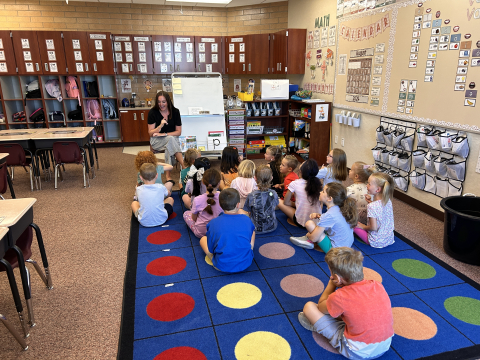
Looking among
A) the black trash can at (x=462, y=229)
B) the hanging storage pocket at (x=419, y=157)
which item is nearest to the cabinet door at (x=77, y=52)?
the hanging storage pocket at (x=419, y=157)

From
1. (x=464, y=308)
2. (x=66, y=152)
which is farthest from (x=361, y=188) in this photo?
(x=66, y=152)

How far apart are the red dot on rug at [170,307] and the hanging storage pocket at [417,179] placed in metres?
2.99

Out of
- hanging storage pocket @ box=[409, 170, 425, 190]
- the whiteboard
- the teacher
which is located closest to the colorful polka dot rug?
hanging storage pocket @ box=[409, 170, 425, 190]

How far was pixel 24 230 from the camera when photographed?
2.30 meters

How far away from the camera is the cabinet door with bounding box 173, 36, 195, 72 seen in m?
7.09

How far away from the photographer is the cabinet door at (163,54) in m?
7.03

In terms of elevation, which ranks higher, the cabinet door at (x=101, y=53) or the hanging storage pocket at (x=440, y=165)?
the cabinet door at (x=101, y=53)

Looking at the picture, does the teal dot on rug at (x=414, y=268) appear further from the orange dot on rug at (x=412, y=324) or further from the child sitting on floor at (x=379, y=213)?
the orange dot on rug at (x=412, y=324)

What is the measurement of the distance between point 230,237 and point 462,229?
6.38ft

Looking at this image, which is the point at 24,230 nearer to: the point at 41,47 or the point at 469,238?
the point at 469,238

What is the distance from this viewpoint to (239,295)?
245cm

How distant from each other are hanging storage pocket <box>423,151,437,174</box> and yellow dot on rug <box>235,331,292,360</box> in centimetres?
273

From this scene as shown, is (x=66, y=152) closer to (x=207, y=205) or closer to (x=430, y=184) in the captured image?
(x=207, y=205)

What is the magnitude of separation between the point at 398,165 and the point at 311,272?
2296mm
